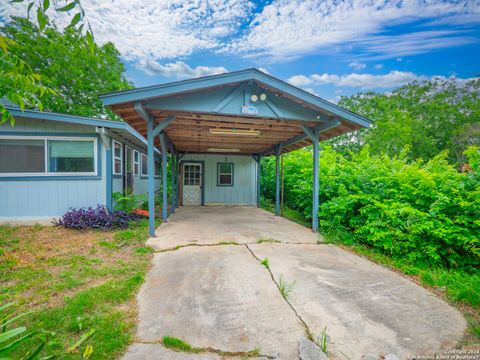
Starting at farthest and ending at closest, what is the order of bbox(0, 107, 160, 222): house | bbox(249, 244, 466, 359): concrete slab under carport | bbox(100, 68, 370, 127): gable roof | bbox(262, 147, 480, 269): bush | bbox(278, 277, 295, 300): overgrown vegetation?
bbox(0, 107, 160, 222): house → bbox(100, 68, 370, 127): gable roof → bbox(262, 147, 480, 269): bush → bbox(278, 277, 295, 300): overgrown vegetation → bbox(249, 244, 466, 359): concrete slab under carport

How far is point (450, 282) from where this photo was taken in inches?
118

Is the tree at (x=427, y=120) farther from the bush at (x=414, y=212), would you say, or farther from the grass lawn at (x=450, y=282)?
the grass lawn at (x=450, y=282)

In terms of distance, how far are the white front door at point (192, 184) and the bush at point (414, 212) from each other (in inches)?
259

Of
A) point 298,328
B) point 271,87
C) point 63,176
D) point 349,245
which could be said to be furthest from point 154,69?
point 298,328

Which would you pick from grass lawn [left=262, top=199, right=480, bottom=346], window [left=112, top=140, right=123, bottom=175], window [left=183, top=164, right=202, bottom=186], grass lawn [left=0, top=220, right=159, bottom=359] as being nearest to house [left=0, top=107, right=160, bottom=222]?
window [left=112, top=140, right=123, bottom=175]

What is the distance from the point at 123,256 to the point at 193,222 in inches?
112

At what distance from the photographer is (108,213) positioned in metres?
6.01

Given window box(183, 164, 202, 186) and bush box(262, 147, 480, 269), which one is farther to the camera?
window box(183, 164, 202, 186)

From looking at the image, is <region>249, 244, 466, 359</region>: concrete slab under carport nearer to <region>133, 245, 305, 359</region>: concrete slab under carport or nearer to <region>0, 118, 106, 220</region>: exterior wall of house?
<region>133, 245, 305, 359</region>: concrete slab under carport

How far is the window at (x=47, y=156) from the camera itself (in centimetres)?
569

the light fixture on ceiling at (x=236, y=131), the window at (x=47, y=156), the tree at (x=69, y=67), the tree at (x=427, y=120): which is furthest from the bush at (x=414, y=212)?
the tree at (x=427, y=120)

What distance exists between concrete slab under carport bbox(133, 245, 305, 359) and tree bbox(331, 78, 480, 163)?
20724mm

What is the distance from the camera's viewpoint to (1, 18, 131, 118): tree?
14.4 metres

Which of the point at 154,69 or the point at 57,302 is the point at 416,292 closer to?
the point at 57,302
